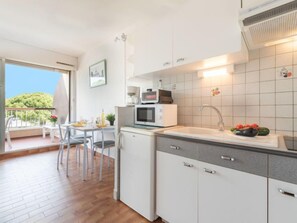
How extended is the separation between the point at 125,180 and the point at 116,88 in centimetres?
193

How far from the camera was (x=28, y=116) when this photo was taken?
509 centimetres

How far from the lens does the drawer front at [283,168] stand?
2.65ft

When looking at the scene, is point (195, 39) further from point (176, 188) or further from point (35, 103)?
point (35, 103)

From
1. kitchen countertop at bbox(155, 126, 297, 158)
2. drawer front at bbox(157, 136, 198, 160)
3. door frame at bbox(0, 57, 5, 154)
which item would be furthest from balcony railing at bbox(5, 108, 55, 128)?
kitchen countertop at bbox(155, 126, 297, 158)

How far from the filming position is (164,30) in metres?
1.70

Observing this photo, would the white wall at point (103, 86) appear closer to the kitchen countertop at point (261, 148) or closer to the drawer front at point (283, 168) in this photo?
the kitchen countertop at point (261, 148)

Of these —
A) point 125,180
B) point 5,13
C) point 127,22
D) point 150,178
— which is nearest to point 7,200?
point 125,180

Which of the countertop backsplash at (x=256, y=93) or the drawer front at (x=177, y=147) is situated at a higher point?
the countertop backsplash at (x=256, y=93)

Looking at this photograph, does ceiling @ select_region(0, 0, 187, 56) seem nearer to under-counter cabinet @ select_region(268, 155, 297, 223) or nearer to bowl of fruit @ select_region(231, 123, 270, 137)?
bowl of fruit @ select_region(231, 123, 270, 137)

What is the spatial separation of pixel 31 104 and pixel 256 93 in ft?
22.6

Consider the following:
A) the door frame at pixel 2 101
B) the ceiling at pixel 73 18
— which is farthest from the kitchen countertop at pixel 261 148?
the door frame at pixel 2 101

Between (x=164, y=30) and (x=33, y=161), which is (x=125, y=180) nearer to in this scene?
(x=164, y=30)

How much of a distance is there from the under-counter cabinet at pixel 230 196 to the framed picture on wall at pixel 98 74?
9.48 ft

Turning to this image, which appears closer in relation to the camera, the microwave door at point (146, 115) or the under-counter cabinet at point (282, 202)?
the under-counter cabinet at point (282, 202)
